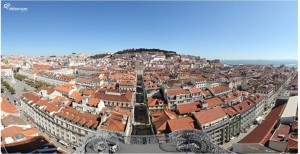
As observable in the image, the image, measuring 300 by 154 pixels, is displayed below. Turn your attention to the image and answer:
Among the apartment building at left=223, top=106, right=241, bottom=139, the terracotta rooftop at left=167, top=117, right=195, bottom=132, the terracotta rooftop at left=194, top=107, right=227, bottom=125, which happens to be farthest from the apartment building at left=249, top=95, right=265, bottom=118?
the terracotta rooftop at left=167, top=117, right=195, bottom=132

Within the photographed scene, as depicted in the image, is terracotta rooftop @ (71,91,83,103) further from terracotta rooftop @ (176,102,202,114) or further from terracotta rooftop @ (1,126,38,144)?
terracotta rooftop @ (176,102,202,114)

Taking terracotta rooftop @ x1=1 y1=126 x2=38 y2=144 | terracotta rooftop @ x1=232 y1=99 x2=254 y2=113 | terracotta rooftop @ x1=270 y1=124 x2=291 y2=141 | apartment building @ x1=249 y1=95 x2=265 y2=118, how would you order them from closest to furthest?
terracotta rooftop @ x1=270 y1=124 x2=291 y2=141
terracotta rooftop @ x1=1 y1=126 x2=38 y2=144
terracotta rooftop @ x1=232 y1=99 x2=254 y2=113
apartment building @ x1=249 y1=95 x2=265 y2=118

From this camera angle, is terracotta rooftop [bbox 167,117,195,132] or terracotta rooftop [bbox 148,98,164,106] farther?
terracotta rooftop [bbox 148,98,164,106]

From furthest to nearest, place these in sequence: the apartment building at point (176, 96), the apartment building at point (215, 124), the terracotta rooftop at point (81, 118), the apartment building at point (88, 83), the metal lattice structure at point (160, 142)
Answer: the apartment building at point (88, 83) → the apartment building at point (176, 96) → the apartment building at point (215, 124) → the terracotta rooftop at point (81, 118) → the metal lattice structure at point (160, 142)

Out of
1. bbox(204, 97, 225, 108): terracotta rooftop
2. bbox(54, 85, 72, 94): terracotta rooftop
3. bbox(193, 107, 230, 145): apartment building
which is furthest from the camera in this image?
bbox(54, 85, 72, 94): terracotta rooftop

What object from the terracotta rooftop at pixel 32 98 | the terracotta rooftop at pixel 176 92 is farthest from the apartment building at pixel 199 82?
the terracotta rooftop at pixel 32 98

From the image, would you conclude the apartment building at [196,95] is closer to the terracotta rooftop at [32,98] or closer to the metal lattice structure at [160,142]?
the terracotta rooftop at [32,98]

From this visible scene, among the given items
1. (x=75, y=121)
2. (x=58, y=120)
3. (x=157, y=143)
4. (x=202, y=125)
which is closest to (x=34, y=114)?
(x=58, y=120)

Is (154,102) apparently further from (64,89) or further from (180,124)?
(64,89)
